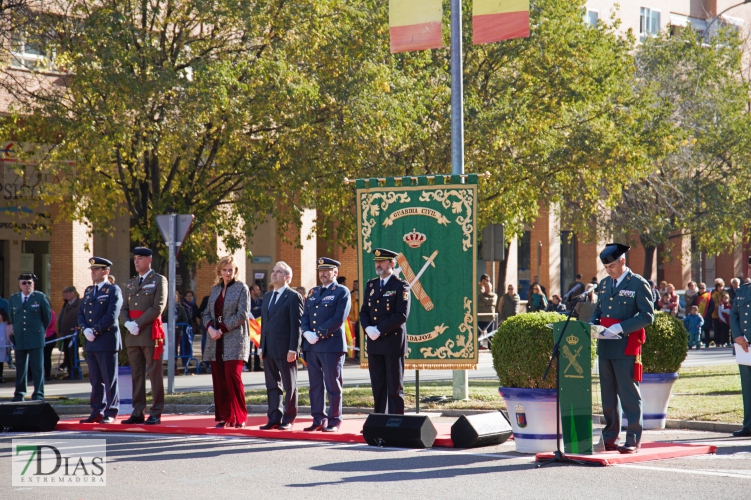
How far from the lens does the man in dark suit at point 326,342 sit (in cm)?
1228

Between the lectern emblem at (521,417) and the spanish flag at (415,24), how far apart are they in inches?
262

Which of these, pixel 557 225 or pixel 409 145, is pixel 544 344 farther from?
pixel 557 225

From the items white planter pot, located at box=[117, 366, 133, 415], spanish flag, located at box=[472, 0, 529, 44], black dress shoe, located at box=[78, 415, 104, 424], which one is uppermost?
spanish flag, located at box=[472, 0, 529, 44]

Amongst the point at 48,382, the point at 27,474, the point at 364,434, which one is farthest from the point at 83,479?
the point at 48,382

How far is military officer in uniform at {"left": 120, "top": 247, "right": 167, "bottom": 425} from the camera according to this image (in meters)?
13.2

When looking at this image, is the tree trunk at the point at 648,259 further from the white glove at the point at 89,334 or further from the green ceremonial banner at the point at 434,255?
the white glove at the point at 89,334

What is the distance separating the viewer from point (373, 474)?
9461 mm

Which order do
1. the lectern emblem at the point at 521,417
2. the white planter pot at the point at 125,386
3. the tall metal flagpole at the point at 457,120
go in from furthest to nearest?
the tall metal flagpole at the point at 457,120 < the white planter pot at the point at 125,386 < the lectern emblem at the point at 521,417

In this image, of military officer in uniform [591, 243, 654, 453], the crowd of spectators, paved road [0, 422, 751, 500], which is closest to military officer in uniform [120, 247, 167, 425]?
paved road [0, 422, 751, 500]

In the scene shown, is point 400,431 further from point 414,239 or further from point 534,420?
point 414,239

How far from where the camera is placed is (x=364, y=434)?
37.3ft

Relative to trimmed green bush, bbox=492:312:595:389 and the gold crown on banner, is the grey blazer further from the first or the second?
trimmed green bush, bbox=492:312:595:389

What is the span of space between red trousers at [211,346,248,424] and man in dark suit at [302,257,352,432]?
915mm

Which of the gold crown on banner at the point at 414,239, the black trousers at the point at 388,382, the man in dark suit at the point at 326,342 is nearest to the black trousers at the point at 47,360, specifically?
the man in dark suit at the point at 326,342
